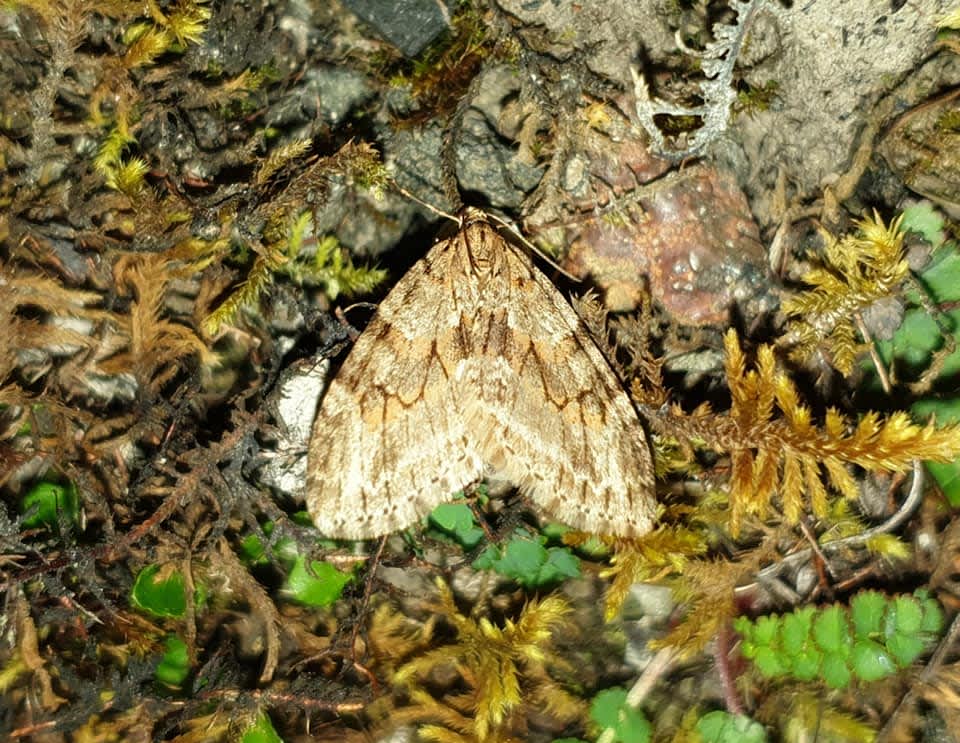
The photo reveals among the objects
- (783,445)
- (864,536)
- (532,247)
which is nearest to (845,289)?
(783,445)

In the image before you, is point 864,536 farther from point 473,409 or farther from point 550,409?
point 473,409

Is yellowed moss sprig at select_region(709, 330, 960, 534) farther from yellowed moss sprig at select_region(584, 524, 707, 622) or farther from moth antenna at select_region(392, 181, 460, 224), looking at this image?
moth antenna at select_region(392, 181, 460, 224)

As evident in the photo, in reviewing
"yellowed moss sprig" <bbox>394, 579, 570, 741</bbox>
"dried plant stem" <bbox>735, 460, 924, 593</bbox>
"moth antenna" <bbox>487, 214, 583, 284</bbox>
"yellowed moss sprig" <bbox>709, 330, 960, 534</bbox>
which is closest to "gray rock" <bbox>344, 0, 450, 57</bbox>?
"moth antenna" <bbox>487, 214, 583, 284</bbox>

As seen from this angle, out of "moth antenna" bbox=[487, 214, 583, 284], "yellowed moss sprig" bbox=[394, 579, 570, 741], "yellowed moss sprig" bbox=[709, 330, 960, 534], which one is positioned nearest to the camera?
"yellowed moss sprig" bbox=[709, 330, 960, 534]

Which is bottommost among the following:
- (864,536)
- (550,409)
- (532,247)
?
(864,536)

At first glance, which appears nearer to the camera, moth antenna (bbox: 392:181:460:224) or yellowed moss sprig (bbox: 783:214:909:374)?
yellowed moss sprig (bbox: 783:214:909:374)

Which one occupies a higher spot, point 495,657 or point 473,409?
point 473,409

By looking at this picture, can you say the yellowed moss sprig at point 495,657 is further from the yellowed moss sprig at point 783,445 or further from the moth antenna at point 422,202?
the moth antenna at point 422,202

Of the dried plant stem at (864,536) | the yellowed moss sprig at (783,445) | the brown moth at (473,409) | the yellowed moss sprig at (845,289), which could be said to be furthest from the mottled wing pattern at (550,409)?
the yellowed moss sprig at (845,289)
